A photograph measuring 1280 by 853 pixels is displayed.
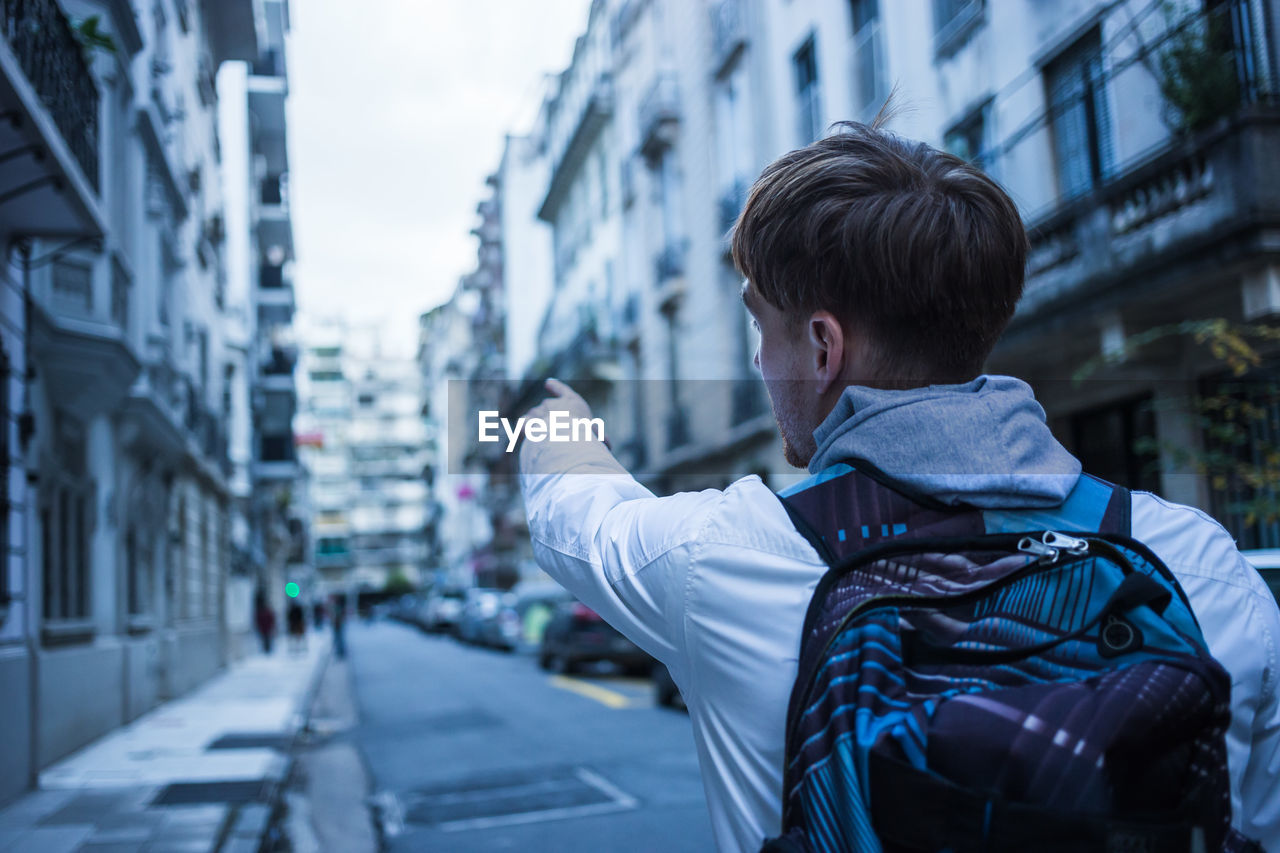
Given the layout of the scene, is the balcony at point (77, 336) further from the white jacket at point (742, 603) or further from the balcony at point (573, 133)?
the balcony at point (573, 133)

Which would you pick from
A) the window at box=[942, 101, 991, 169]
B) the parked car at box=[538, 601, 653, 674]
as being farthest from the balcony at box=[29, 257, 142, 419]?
the window at box=[942, 101, 991, 169]

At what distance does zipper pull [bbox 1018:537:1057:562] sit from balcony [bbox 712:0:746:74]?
19.6m

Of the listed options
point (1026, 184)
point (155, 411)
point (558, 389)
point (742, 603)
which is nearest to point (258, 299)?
point (155, 411)

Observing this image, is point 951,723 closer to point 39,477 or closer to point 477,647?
point 39,477

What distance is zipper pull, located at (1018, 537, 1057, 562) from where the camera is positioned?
3.47 feet

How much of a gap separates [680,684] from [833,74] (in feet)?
53.3

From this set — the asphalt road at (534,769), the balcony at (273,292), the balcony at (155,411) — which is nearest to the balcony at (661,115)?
the balcony at (155,411)

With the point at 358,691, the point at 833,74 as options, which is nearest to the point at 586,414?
the point at 833,74

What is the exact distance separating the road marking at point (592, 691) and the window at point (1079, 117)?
7.88m

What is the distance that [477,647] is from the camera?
33.4m

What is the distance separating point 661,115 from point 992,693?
23.3 meters

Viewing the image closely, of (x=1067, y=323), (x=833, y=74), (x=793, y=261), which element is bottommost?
(x=793, y=261)

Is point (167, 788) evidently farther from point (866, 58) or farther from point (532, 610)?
point (532, 610)

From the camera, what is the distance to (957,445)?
112 centimetres
